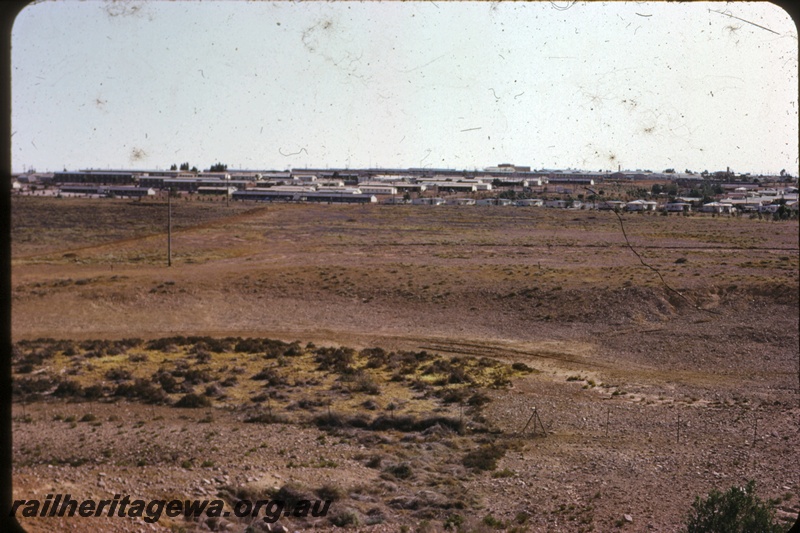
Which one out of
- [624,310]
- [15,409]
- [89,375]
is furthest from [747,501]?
[624,310]

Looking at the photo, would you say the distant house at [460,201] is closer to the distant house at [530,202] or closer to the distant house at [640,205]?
the distant house at [530,202]

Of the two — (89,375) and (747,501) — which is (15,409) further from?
(747,501)

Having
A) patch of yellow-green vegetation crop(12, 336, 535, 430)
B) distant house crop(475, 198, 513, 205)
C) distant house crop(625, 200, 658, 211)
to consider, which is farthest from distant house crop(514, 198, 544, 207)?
patch of yellow-green vegetation crop(12, 336, 535, 430)

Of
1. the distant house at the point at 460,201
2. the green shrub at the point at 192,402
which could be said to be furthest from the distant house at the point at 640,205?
the green shrub at the point at 192,402

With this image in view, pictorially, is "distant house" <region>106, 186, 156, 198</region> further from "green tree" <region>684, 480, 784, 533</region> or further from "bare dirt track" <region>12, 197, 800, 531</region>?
"green tree" <region>684, 480, 784, 533</region>

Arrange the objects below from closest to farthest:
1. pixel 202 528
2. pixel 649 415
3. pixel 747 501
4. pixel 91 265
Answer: pixel 747 501
pixel 202 528
pixel 649 415
pixel 91 265

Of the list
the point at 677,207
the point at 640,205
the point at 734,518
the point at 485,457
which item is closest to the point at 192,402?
the point at 485,457

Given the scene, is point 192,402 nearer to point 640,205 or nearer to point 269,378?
point 269,378
